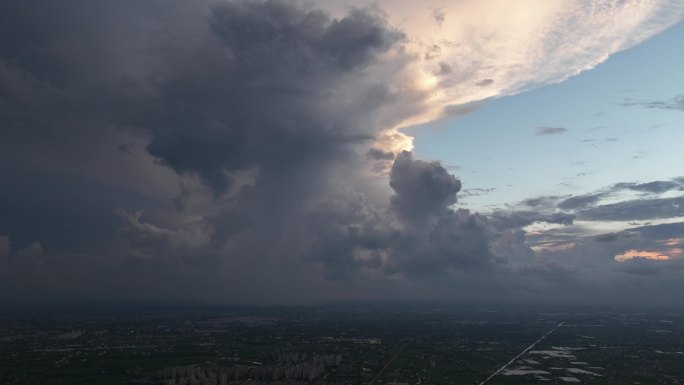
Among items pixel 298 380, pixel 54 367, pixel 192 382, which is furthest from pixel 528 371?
pixel 54 367

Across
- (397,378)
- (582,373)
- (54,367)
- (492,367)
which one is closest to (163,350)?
(54,367)

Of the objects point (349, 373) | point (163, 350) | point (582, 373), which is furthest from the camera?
point (163, 350)

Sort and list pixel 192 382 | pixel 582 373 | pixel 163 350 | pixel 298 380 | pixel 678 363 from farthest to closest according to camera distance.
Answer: pixel 163 350, pixel 678 363, pixel 582 373, pixel 298 380, pixel 192 382

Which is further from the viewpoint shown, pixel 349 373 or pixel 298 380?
pixel 349 373

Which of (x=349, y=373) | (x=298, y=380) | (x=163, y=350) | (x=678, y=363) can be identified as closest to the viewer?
(x=298, y=380)

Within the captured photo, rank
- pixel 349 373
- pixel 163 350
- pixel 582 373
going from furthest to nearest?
pixel 163 350
pixel 582 373
pixel 349 373

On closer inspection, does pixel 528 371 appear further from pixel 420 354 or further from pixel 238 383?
pixel 238 383

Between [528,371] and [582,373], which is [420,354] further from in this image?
[582,373]

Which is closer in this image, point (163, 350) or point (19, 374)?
point (19, 374)
